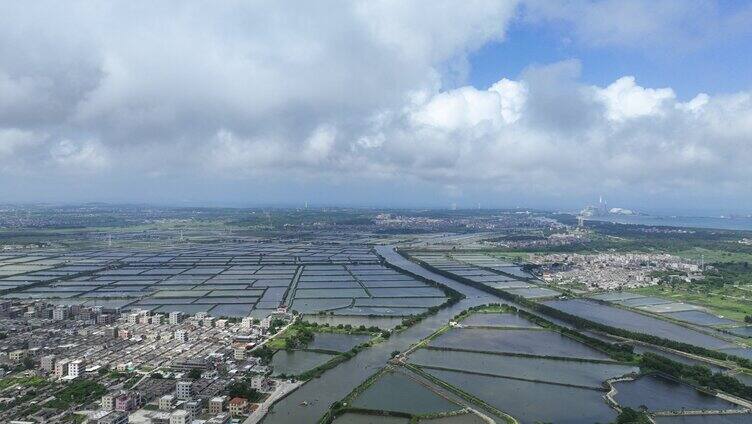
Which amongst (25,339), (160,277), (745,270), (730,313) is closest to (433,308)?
(730,313)

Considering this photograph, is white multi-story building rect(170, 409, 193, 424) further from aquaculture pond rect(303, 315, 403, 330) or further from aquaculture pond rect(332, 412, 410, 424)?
aquaculture pond rect(303, 315, 403, 330)

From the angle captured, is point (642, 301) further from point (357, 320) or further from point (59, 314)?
point (59, 314)

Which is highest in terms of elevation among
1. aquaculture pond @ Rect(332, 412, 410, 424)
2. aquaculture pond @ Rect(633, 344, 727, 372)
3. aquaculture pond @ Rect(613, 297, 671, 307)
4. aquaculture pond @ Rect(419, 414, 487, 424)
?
aquaculture pond @ Rect(613, 297, 671, 307)

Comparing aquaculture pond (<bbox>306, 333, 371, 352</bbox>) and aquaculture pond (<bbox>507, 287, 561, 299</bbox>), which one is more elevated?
aquaculture pond (<bbox>507, 287, 561, 299</bbox>)

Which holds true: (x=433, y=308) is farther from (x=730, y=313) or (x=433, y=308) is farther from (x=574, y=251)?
(x=574, y=251)

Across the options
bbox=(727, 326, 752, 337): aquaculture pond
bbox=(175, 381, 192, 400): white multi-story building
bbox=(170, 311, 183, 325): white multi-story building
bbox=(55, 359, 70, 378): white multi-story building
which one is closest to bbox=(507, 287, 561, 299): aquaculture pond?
bbox=(727, 326, 752, 337): aquaculture pond

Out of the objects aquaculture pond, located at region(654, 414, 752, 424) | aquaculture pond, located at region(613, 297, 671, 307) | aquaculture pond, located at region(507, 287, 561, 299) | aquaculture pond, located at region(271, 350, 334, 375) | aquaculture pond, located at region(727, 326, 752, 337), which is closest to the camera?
aquaculture pond, located at region(654, 414, 752, 424)
